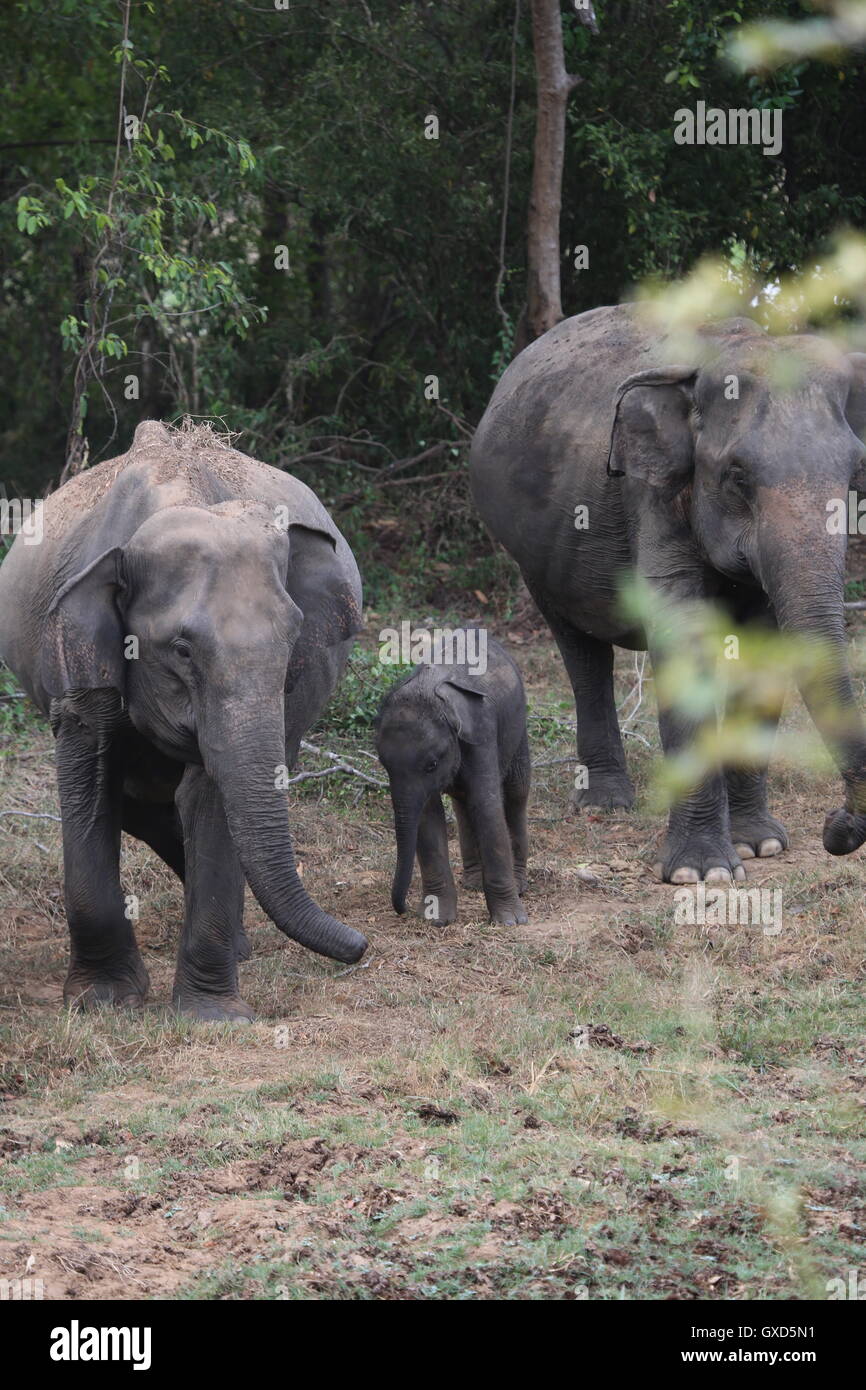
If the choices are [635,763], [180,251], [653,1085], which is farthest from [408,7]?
[653,1085]

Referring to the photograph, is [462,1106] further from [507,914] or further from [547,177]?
[547,177]

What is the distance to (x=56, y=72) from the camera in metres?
17.8

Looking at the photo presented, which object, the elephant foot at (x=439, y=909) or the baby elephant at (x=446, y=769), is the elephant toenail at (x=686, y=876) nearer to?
the baby elephant at (x=446, y=769)

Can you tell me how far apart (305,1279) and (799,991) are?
9.92 ft

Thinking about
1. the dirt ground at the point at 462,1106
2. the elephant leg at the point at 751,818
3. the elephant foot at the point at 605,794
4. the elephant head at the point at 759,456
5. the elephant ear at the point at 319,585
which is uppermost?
the elephant head at the point at 759,456

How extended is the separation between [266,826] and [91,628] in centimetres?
102

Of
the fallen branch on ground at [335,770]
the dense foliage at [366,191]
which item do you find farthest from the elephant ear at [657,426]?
the dense foliage at [366,191]

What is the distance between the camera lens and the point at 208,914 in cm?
685

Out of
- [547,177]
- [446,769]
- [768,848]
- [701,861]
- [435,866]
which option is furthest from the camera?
[547,177]

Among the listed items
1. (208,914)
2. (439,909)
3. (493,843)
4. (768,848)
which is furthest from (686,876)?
(208,914)

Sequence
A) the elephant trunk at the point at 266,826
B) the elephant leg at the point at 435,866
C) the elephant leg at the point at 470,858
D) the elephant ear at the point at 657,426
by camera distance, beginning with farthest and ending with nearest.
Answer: the elephant leg at the point at 470,858, the elephant ear at the point at 657,426, the elephant leg at the point at 435,866, the elephant trunk at the point at 266,826

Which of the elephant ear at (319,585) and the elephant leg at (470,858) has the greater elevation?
the elephant ear at (319,585)

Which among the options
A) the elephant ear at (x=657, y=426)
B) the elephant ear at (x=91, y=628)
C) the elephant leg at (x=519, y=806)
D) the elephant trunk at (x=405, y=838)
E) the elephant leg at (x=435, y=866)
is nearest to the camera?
the elephant ear at (x=91, y=628)

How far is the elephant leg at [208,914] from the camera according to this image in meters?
6.77
